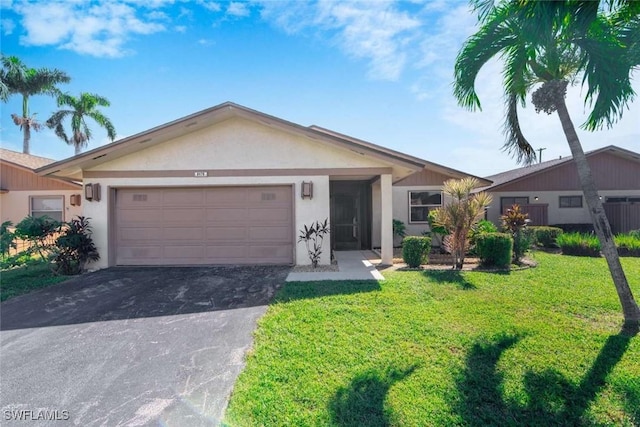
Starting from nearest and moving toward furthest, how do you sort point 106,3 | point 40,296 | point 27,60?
point 40,296, point 106,3, point 27,60

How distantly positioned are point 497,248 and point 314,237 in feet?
17.2

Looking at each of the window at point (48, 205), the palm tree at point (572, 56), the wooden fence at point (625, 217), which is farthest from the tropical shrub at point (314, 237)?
the wooden fence at point (625, 217)

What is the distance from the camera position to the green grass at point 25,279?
6.71 metres

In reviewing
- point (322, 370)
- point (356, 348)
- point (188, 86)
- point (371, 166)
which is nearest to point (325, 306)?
point (356, 348)

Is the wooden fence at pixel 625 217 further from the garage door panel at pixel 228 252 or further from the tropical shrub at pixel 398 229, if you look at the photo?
the garage door panel at pixel 228 252

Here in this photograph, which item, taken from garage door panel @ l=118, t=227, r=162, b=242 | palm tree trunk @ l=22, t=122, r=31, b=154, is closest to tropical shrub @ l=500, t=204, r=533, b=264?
garage door panel @ l=118, t=227, r=162, b=242

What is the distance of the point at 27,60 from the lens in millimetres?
21531

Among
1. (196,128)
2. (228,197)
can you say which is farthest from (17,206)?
(228,197)

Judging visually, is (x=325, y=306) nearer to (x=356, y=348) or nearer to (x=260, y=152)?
(x=356, y=348)

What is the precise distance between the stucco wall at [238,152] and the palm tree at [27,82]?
2061 centimetres

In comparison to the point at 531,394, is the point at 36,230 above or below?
above

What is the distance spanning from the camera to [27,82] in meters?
21.8

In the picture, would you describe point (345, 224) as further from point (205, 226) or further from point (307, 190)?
point (205, 226)

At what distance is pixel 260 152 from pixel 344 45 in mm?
4564
